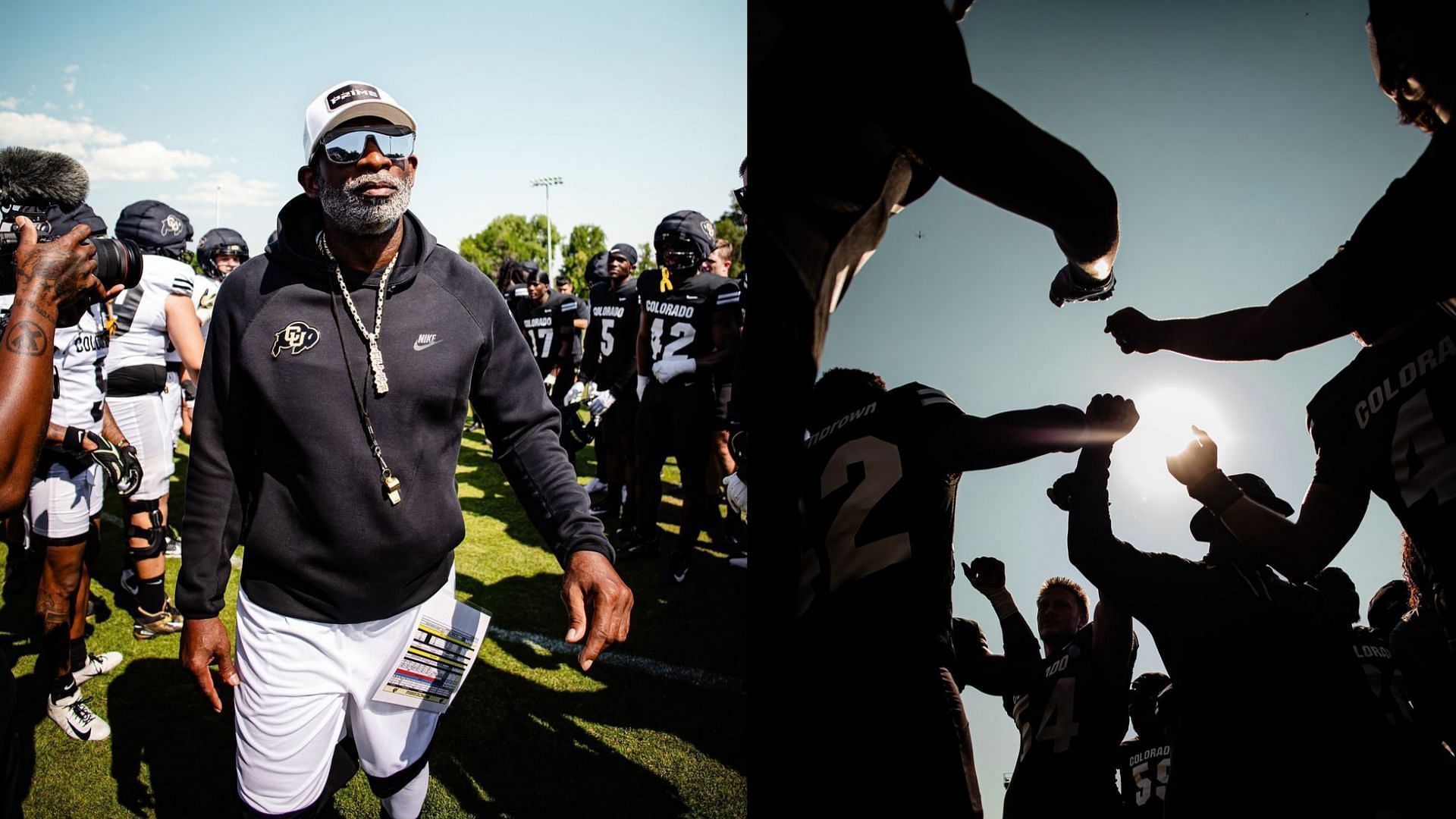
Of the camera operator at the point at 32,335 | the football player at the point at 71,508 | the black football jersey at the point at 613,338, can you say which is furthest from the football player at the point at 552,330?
the camera operator at the point at 32,335

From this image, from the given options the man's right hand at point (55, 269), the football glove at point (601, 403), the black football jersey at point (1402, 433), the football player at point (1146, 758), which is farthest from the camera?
the football glove at point (601, 403)

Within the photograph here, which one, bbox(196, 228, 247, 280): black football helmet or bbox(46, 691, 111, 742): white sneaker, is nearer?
bbox(46, 691, 111, 742): white sneaker

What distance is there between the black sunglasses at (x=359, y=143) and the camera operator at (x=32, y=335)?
0.61 m

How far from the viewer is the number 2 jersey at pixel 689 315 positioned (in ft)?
20.4

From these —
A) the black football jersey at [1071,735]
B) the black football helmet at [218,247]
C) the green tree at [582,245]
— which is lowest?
the black football jersey at [1071,735]

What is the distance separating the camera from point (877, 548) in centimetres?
111

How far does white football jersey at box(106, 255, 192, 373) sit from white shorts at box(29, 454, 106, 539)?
1330 mm

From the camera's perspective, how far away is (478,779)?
334 centimetres

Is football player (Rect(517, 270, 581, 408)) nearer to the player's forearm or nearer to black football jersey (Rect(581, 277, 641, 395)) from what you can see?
black football jersey (Rect(581, 277, 641, 395))

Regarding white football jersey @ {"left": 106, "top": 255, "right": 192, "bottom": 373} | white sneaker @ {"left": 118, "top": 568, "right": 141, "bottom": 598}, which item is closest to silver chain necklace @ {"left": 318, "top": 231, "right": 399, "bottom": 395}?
white football jersey @ {"left": 106, "top": 255, "right": 192, "bottom": 373}

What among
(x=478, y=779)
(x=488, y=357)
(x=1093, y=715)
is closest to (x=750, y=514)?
(x=1093, y=715)

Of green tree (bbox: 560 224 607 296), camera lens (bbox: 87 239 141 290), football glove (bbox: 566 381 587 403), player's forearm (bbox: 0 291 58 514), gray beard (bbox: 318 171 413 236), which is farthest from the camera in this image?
green tree (bbox: 560 224 607 296)

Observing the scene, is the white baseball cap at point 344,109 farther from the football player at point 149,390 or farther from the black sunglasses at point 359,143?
the football player at point 149,390

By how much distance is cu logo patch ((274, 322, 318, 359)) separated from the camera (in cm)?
208
